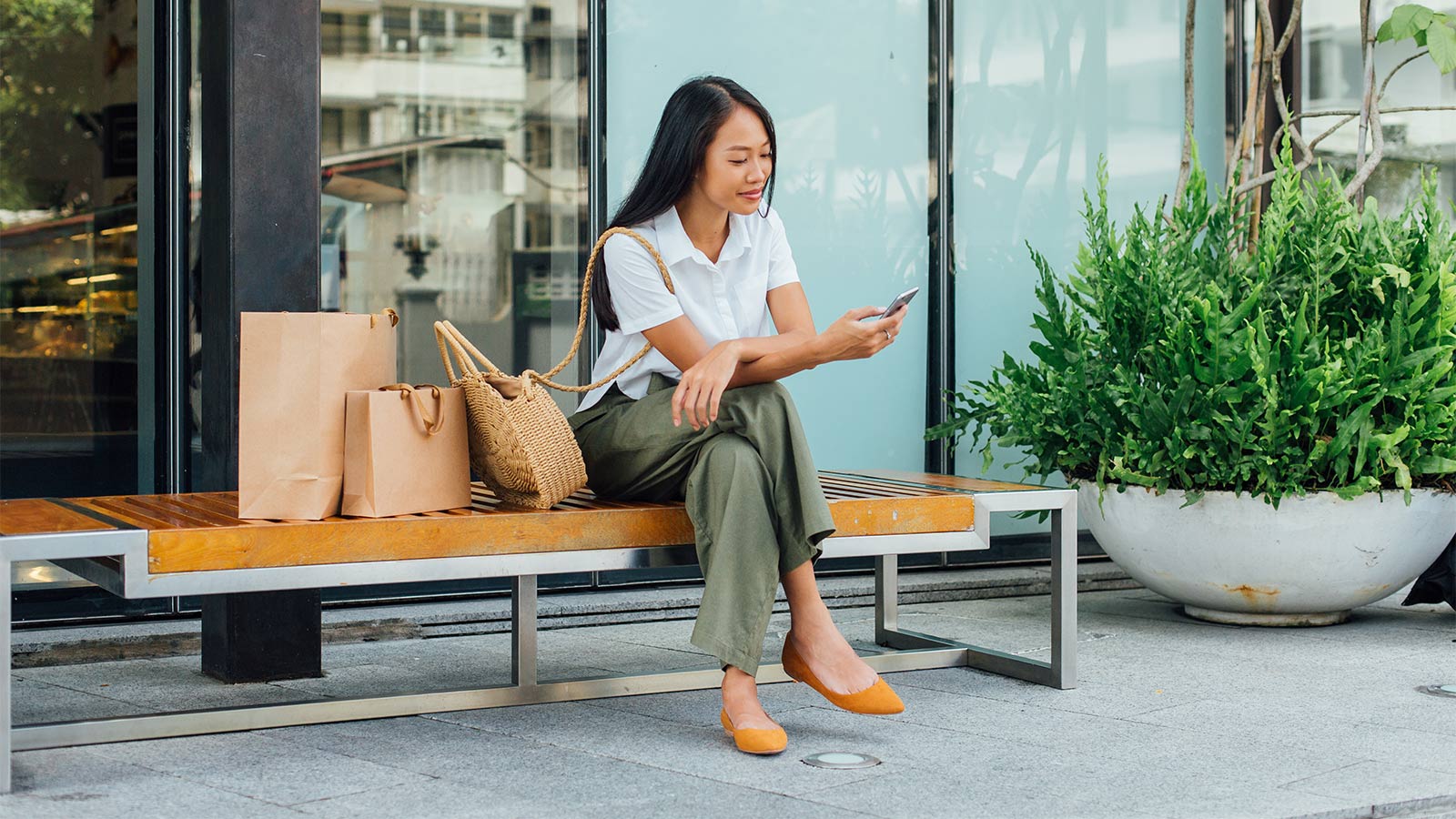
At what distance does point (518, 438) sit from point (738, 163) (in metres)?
0.86

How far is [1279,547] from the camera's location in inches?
190

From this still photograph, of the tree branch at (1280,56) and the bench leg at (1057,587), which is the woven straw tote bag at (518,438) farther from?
the tree branch at (1280,56)

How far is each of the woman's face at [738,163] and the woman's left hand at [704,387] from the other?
42cm

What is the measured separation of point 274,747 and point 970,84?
405 cm

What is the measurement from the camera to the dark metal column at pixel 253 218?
156 inches

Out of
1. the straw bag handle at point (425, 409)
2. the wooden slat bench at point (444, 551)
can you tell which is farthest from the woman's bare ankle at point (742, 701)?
the straw bag handle at point (425, 409)

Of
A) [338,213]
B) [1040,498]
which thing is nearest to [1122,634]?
[1040,498]

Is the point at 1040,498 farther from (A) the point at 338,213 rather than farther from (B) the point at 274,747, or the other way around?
(A) the point at 338,213

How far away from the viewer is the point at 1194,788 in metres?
3.02

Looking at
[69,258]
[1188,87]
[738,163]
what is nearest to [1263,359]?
[738,163]

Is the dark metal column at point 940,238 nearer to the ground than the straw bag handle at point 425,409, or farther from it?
farther from it

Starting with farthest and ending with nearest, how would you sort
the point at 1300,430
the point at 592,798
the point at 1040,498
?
the point at 1300,430 → the point at 1040,498 → the point at 592,798

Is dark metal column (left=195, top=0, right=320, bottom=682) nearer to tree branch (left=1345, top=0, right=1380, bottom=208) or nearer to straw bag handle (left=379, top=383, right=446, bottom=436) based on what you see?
straw bag handle (left=379, top=383, right=446, bottom=436)

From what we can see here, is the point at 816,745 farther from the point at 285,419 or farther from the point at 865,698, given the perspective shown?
the point at 285,419
